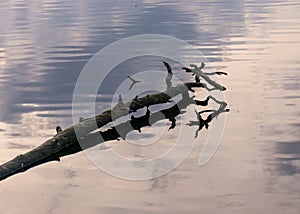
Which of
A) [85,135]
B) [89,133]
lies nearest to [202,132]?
[89,133]

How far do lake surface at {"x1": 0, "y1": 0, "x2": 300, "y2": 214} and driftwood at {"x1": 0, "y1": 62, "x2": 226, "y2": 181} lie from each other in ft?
2.16

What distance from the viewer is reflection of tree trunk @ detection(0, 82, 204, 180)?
57.5 ft

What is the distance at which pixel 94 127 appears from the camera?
742 inches

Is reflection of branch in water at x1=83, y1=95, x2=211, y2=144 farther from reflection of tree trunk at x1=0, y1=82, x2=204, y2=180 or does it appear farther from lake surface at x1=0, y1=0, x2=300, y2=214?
lake surface at x1=0, y1=0, x2=300, y2=214

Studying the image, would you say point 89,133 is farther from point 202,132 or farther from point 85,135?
point 202,132

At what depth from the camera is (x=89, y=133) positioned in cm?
1952

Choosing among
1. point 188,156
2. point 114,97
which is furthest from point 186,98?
point 114,97

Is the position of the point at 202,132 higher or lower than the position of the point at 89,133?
lower

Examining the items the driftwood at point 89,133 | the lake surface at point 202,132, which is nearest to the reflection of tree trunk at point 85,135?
the driftwood at point 89,133

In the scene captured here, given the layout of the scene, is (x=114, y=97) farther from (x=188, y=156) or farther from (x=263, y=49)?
(x=263, y=49)

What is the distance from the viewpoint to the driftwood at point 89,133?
692 inches

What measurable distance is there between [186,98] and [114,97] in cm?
790

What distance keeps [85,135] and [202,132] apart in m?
4.92

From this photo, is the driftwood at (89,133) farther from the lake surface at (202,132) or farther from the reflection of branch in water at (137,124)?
the lake surface at (202,132)
